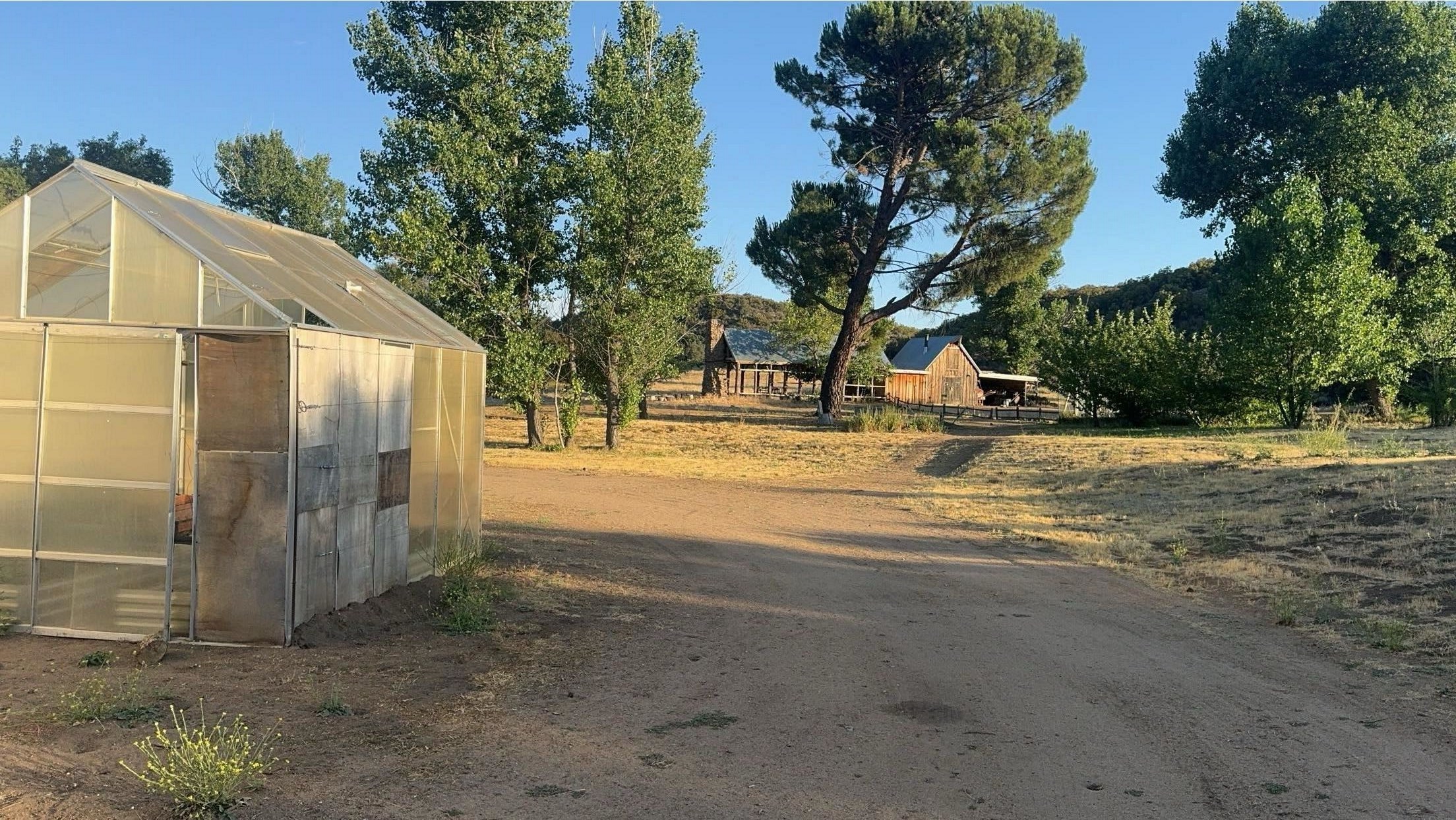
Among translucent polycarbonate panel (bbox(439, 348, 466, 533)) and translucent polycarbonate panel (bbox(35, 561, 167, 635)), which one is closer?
translucent polycarbonate panel (bbox(35, 561, 167, 635))

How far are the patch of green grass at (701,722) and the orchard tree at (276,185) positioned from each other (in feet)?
161

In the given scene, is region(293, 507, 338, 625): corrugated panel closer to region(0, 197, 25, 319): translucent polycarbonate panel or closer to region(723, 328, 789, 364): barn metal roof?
region(0, 197, 25, 319): translucent polycarbonate panel

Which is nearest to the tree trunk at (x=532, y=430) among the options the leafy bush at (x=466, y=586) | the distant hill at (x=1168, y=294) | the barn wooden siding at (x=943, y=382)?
the leafy bush at (x=466, y=586)

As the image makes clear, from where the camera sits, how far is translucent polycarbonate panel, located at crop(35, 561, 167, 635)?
7.67 meters

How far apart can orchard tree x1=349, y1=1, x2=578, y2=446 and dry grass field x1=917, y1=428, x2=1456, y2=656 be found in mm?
12880

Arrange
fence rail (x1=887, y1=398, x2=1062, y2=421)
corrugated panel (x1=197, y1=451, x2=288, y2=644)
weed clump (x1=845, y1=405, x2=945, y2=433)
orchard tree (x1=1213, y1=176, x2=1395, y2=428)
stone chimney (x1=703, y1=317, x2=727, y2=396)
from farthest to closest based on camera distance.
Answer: stone chimney (x1=703, y1=317, x2=727, y2=396), fence rail (x1=887, y1=398, x2=1062, y2=421), weed clump (x1=845, y1=405, x2=945, y2=433), orchard tree (x1=1213, y1=176, x2=1395, y2=428), corrugated panel (x1=197, y1=451, x2=288, y2=644)

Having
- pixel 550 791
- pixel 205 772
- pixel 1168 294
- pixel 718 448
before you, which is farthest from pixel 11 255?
pixel 1168 294

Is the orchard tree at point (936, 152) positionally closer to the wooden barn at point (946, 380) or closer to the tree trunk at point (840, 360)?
the tree trunk at point (840, 360)

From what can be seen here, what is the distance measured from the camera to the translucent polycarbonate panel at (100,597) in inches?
302

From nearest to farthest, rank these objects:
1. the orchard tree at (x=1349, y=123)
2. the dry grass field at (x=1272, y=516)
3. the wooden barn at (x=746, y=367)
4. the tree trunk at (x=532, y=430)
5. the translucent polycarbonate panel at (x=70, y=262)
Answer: the translucent polycarbonate panel at (x=70, y=262) < the dry grass field at (x=1272, y=516) < the tree trunk at (x=532, y=430) < the orchard tree at (x=1349, y=123) < the wooden barn at (x=746, y=367)

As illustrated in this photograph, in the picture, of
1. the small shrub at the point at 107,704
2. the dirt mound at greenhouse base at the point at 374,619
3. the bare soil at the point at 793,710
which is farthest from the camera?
the dirt mound at greenhouse base at the point at 374,619

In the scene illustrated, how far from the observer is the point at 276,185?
169ft

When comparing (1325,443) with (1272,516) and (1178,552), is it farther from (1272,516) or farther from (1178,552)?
(1178,552)

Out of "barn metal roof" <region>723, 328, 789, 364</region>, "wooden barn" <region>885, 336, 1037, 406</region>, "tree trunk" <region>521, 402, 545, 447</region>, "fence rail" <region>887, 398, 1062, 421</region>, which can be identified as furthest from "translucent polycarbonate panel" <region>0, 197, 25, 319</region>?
"wooden barn" <region>885, 336, 1037, 406</region>
